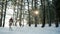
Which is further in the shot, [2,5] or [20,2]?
[20,2]

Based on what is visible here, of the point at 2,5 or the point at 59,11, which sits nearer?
the point at 59,11

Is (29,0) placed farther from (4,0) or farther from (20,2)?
(4,0)

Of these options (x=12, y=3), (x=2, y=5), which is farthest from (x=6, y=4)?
(x=12, y=3)

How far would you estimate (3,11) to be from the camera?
39.0 meters

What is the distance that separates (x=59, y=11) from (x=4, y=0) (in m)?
14.4

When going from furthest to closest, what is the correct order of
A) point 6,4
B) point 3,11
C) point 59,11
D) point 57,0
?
point 3,11 → point 6,4 → point 59,11 → point 57,0

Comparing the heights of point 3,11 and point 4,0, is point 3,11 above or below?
below

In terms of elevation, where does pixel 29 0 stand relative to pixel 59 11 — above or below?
above

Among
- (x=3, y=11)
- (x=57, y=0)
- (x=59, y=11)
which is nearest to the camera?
(x=57, y=0)

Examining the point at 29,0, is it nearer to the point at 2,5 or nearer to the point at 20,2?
the point at 20,2

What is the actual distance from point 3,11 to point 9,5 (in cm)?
221

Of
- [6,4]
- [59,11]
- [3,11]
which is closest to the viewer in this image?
[59,11]

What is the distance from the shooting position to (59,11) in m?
30.5

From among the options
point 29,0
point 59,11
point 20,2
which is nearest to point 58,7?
point 59,11
